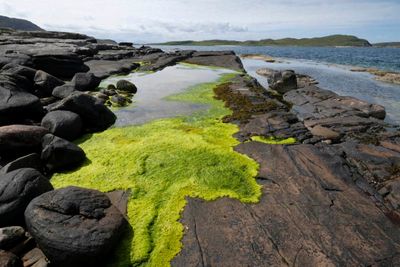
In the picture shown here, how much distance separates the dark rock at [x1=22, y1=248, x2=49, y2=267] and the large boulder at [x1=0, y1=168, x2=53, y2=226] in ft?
3.70

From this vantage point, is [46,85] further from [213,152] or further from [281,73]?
[281,73]

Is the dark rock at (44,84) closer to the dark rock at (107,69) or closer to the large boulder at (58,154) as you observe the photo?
the dark rock at (107,69)

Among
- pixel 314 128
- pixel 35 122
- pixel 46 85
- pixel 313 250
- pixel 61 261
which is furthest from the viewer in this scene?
pixel 46 85

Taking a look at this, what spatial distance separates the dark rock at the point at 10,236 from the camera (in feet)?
22.4

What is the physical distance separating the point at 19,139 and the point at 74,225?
5987 mm

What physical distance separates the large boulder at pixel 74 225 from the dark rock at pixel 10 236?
346 millimetres

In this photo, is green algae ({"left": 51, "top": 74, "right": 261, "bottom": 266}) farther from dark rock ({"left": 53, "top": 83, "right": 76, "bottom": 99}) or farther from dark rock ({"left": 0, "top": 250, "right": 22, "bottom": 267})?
dark rock ({"left": 53, "top": 83, "right": 76, "bottom": 99})

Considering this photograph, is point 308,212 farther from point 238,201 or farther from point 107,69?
point 107,69

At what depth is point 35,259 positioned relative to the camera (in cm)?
669

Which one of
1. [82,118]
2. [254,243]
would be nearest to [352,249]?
[254,243]

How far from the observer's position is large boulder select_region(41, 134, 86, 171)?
10453 millimetres

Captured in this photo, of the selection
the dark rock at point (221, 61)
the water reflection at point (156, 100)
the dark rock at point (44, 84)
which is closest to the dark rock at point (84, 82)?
the dark rock at point (44, 84)

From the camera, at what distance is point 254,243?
729 centimetres

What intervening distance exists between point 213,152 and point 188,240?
194 inches
